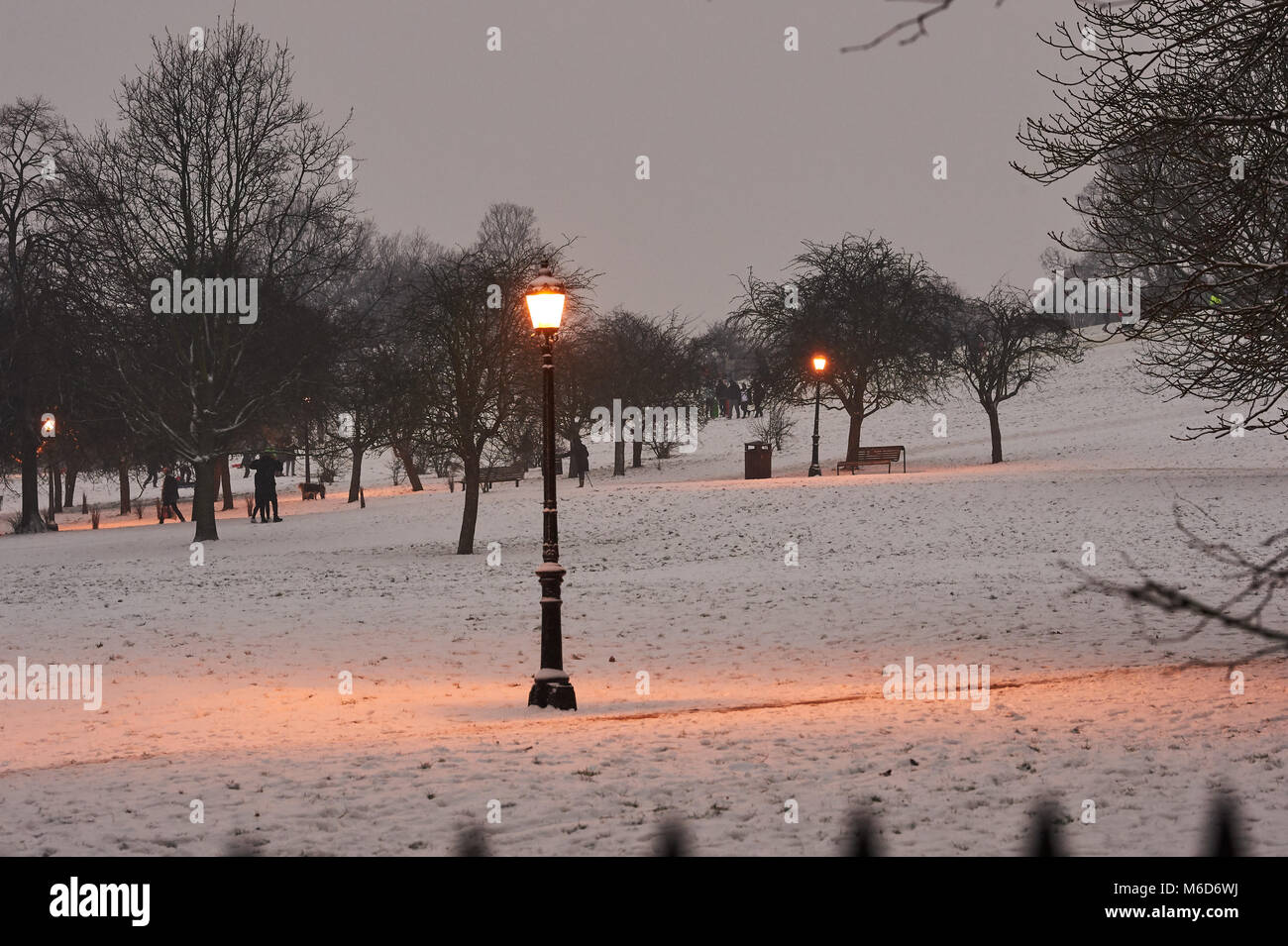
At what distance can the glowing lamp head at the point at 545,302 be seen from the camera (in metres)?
11.4

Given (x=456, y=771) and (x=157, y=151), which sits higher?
(x=157, y=151)

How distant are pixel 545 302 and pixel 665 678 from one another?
4.58 m

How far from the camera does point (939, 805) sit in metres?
7.15

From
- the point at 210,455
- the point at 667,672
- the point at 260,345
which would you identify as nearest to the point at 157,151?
the point at 260,345

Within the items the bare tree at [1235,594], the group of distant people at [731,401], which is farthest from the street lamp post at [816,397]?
the group of distant people at [731,401]

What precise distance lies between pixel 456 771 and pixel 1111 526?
17953 mm

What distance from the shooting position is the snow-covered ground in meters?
7.05

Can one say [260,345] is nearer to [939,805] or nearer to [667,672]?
[667,672]

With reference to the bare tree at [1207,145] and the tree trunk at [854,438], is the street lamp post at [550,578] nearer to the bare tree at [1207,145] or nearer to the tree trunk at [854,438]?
the bare tree at [1207,145]

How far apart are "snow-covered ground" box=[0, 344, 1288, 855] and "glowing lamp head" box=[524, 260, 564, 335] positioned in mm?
3474

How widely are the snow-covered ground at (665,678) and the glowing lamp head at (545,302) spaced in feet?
11.4

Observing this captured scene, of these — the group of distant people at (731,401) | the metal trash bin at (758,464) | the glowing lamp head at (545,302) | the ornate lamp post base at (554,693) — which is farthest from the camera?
the group of distant people at (731,401)

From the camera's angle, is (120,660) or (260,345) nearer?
(120,660)

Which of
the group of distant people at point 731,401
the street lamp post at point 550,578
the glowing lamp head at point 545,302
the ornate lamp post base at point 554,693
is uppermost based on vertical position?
the group of distant people at point 731,401
